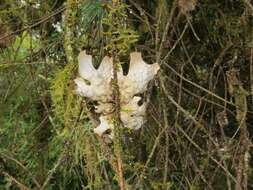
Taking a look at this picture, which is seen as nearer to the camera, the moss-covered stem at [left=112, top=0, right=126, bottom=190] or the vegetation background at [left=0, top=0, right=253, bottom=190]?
the moss-covered stem at [left=112, top=0, right=126, bottom=190]

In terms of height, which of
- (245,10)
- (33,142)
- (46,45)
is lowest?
(33,142)

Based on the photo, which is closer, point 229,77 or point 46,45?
point 229,77

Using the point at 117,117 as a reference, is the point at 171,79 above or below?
below

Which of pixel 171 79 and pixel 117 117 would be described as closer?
pixel 117 117

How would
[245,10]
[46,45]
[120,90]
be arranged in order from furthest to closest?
1. [46,45]
2. [245,10]
3. [120,90]

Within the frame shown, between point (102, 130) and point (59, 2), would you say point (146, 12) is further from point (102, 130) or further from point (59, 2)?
point (102, 130)

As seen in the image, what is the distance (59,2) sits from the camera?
53.9 inches

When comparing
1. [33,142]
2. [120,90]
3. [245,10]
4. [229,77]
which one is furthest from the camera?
[33,142]

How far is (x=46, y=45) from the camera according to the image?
1.28 metres

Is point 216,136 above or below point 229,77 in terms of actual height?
below

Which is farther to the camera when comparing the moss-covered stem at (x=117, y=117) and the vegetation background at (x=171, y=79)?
the vegetation background at (x=171, y=79)

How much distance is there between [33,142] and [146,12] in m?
0.48

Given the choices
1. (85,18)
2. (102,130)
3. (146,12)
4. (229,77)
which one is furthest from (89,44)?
(102,130)

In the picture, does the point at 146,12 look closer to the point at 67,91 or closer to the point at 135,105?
the point at 67,91
